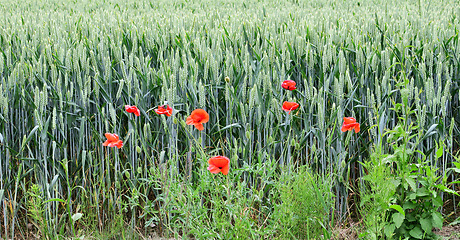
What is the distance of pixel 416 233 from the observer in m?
1.54

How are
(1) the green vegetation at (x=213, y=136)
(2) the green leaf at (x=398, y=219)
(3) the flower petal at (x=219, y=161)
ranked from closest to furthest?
(3) the flower petal at (x=219, y=161), (2) the green leaf at (x=398, y=219), (1) the green vegetation at (x=213, y=136)

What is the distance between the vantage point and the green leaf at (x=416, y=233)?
1532mm

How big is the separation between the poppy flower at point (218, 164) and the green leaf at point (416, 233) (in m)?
0.76

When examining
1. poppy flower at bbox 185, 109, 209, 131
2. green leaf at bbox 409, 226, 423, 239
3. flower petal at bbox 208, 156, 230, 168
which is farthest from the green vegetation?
flower petal at bbox 208, 156, 230, 168

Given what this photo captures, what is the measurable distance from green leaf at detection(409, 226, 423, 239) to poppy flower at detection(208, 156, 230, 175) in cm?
76

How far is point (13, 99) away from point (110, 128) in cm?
41

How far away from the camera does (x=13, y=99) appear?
5.70 ft

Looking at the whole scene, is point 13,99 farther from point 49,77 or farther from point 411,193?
point 411,193

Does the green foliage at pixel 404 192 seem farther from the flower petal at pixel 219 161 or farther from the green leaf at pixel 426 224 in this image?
the flower petal at pixel 219 161

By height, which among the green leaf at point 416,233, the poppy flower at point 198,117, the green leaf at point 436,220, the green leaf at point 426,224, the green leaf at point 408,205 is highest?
the poppy flower at point 198,117

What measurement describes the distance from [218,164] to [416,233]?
0.80 m

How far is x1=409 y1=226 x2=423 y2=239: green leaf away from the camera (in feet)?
5.03

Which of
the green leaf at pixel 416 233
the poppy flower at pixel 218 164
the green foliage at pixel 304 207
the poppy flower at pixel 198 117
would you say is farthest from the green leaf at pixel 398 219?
the poppy flower at pixel 198 117

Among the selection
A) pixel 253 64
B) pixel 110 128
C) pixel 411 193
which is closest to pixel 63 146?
pixel 110 128
